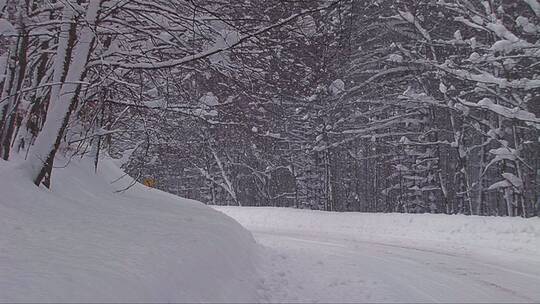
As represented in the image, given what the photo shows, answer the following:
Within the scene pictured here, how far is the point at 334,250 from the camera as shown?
10.8 metres

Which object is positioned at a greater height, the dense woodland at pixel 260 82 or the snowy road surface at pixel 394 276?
the dense woodland at pixel 260 82

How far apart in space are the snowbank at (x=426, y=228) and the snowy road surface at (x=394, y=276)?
161 centimetres

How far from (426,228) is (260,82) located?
31.9 feet

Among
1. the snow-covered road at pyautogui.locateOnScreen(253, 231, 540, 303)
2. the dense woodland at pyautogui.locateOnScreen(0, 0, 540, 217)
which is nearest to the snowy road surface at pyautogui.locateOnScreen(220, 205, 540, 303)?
the snow-covered road at pyautogui.locateOnScreen(253, 231, 540, 303)

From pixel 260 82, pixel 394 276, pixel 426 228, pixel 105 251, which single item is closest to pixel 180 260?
pixel 105 251

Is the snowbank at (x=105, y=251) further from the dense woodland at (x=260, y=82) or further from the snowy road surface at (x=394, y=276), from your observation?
the dense woodland at (x=260, y=82)

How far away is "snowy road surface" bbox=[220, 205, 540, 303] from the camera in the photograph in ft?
21.1

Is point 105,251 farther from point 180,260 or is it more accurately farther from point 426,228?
point 426,228

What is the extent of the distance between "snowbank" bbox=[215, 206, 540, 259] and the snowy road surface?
1607 mm

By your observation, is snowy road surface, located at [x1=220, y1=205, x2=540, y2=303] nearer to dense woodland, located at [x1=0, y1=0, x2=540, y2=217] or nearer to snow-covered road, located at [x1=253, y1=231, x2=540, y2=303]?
snow-covered road, located at [x1=253, y1=231, x2=540, y2=303]

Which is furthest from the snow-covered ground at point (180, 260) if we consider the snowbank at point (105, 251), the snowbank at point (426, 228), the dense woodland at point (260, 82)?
the dense woodland at point (260, 82)

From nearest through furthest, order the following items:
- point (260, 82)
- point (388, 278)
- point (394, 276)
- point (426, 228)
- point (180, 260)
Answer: point (180, 260), point (388, 278), point (394, 276), point (260, 82), point (426, 228)

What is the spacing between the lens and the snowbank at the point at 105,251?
3785 mm

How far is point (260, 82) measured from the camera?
7.84 m
